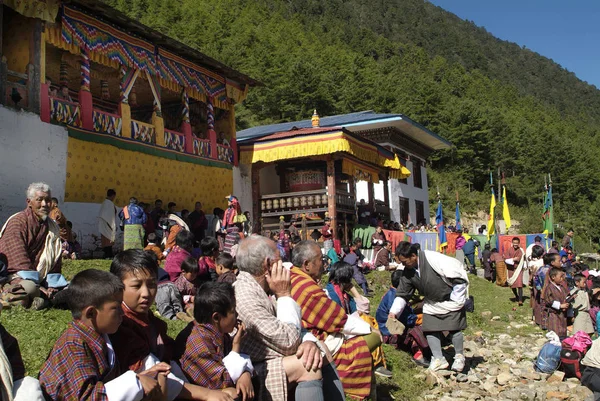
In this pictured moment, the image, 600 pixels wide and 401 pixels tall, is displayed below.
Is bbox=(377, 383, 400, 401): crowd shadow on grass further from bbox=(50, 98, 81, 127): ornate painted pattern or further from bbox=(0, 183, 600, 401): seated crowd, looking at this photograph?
bbox=(50, 98, 81, 127): ornate painted pattern

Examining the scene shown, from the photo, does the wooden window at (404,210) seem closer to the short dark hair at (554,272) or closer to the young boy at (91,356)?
the short dark hair at (554,272)

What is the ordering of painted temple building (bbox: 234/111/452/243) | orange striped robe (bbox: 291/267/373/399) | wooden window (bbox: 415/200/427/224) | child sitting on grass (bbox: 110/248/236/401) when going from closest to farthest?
child sitting on grass (bbox: 110/248/236/401), orange striped robe (bbox: 291/267/373/399), painted temple building (bbox: 234/111/452/243), wooden window (bbox: 415/200/427/224)

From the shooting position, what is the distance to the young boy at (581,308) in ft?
26.5

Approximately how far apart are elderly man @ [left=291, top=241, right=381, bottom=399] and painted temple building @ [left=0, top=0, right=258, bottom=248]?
776 cm

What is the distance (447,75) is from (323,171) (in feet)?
191

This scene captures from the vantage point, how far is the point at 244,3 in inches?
2808

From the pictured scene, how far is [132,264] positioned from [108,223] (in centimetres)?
851

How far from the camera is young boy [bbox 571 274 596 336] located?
806 centimetres

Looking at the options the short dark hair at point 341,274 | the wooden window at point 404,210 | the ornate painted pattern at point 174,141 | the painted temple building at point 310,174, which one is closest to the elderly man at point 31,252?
the short dark hair at point 341,274

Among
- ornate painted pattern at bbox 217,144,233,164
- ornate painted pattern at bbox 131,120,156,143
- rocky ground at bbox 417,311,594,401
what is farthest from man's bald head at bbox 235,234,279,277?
ornate painted pattern at bbox 217,144,233,164

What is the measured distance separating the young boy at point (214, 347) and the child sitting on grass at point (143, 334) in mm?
81

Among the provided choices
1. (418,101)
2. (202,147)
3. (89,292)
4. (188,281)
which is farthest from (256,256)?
(418,101)

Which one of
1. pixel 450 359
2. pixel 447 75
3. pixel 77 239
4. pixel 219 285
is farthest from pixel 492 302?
pixel 447 75

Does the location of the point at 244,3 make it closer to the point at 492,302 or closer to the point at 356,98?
the point at 356,98
